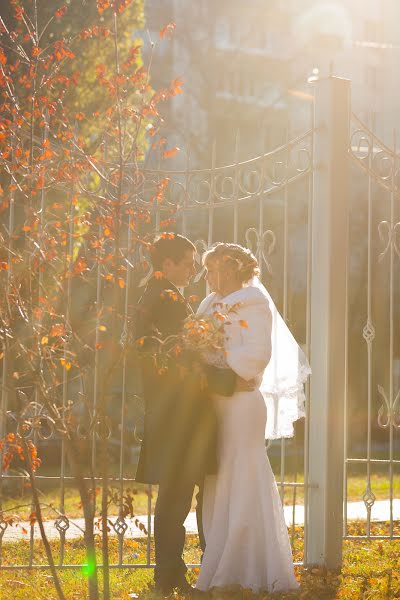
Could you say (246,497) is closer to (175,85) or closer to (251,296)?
(251,296)

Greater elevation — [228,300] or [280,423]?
[228,300]

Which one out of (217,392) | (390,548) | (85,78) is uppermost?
(85,78)

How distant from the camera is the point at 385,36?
115 ft

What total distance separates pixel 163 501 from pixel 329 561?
4.97 feet

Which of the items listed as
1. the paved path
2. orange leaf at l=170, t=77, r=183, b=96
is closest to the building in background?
the paved path

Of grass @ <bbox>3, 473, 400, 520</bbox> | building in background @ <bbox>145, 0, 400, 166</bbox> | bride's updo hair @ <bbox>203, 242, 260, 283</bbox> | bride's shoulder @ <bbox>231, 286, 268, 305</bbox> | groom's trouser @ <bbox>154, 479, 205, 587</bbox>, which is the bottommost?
grass @ <bbox>3, 473, 400, 520</bbox>

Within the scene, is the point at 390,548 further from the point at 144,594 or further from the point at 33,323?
the point at 33,323

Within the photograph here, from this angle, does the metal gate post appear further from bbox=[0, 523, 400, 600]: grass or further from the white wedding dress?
the white wedding dress

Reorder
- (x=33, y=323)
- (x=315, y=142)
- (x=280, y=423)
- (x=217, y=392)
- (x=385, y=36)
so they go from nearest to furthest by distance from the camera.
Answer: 1. (x=33, y=323)
2. (x=217, y=392)
3. (x=280, y=423)
4. (x=315, y=142)
5. (x=385, y=36)

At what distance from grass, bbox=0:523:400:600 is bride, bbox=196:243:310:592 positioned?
165 millimetres

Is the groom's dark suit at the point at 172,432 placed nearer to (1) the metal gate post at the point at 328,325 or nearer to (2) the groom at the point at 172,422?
(2) the groom at the point at 172,422

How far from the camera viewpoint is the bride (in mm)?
5832

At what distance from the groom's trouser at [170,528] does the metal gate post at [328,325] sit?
1.29m

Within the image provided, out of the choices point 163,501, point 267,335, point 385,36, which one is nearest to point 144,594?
point 163,501
